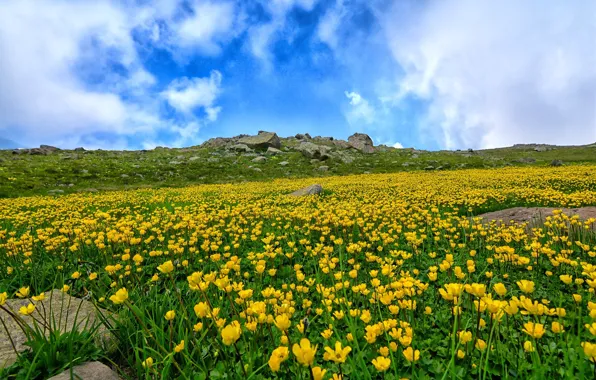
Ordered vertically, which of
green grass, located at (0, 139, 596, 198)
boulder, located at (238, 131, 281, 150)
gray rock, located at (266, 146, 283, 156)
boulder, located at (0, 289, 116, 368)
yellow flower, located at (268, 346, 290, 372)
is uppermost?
boulder, located at (238, 131, 281, 150)

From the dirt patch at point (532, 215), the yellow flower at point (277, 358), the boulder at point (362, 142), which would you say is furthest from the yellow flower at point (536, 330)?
the boulder at point (362, 142)

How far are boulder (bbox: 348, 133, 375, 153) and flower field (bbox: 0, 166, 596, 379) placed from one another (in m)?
54.3

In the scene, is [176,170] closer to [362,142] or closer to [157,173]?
[157,173]

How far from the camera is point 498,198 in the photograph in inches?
463

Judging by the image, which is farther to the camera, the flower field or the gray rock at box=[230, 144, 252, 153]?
the gray rock at box=[230, 144, 252, 153]

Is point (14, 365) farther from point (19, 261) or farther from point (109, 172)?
point (109, 172)

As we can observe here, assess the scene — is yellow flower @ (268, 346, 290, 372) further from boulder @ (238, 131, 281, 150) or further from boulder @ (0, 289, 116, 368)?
boulder @ (238, 131, 281, 150)

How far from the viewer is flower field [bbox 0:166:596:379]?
245 cm

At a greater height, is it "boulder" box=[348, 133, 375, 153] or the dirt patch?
"boulder" box=[348, 133, 375, 153]

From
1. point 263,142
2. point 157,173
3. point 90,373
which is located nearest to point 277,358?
point 90,373

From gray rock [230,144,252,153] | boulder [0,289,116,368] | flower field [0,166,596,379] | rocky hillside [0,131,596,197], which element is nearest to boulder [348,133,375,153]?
rocky hillside [0,131,596,197]

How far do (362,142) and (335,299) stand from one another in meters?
69.7

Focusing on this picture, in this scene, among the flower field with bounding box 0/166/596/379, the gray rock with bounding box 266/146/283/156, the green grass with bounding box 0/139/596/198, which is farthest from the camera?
the gray rock with bounding box 266/146/283/156

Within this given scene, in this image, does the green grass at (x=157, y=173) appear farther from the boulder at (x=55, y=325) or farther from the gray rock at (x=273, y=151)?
the boulder at (x=55, y=325)
